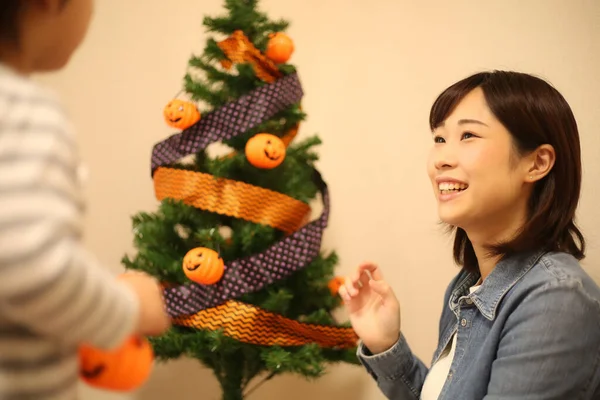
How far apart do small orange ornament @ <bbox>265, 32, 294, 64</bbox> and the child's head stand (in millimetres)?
680

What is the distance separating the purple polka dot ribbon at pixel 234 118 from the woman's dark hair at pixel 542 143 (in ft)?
1.42

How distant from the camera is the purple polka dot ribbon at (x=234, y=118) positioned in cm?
103

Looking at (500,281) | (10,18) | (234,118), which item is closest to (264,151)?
(234,118)

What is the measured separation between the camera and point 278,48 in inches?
42.9

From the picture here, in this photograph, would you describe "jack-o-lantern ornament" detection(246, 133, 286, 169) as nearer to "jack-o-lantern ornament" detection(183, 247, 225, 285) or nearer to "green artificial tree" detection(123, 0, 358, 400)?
"green artificial tree" detection(123, 0, 358, 400)

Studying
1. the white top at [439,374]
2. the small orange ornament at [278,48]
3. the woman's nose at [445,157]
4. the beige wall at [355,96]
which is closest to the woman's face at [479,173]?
the woman's nose at [445,157]

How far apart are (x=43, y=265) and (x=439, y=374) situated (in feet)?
2.69

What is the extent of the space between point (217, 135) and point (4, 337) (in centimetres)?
72

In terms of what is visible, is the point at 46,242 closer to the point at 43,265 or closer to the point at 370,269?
the point at 43,265

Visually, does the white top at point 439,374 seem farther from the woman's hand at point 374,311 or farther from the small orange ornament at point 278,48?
the small orange ornament at point 278,48

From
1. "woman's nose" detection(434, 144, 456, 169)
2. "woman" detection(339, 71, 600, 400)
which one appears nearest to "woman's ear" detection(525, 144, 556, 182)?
"woman" detection(339, 71, 600, 400)

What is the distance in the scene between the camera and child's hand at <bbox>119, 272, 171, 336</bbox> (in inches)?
17.6

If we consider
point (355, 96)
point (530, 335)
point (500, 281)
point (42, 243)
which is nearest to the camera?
point (42, 243)

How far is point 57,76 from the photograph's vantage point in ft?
5.08
